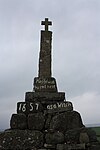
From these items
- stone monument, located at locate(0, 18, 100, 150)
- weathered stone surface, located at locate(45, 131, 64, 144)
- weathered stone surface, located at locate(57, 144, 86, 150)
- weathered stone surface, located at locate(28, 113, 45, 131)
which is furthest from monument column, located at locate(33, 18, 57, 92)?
weathered stone surface, located at locate(57, 144, 86, 150)

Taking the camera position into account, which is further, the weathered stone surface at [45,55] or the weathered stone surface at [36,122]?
the weathered stone surface at [45,55]

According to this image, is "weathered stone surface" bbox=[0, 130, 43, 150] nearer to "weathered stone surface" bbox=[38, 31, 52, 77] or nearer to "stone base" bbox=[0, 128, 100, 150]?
"stone base" bbox=[0, 128, 100, 150]

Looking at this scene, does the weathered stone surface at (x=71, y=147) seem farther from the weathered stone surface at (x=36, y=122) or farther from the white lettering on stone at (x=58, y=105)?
the white lettering on stone at (x=58, y=105)

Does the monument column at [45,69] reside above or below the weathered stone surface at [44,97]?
above

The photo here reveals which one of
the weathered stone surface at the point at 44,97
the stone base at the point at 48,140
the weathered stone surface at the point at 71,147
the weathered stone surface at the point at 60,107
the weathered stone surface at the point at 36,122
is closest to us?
the weathered stone surface at the point at 71,147

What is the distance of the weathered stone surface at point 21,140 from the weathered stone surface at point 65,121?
60 centimetres

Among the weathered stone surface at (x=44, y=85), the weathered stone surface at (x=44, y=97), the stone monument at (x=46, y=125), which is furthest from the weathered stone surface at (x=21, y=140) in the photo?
the weathered stone surface at (x=44, y=85)

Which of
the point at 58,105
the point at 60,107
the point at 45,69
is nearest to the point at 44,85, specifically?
the point at 45,69

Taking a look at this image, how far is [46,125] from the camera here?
9.66m

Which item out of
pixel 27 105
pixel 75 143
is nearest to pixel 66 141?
pixel 75 143

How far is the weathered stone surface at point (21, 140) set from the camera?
9484 mm

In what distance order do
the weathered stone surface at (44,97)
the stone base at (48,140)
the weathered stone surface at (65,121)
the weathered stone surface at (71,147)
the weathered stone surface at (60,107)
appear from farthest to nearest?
1. the weathered stone surface at (44,97)
2. the weathered stone surface at (60,107)
3. the weathered stone surface at (65,121)
4. the stone base at (48,140)
5. the weathered stone surface at (71,147)

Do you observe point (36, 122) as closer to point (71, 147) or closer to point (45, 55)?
point (71, 147)

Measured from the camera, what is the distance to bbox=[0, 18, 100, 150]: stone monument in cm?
918
